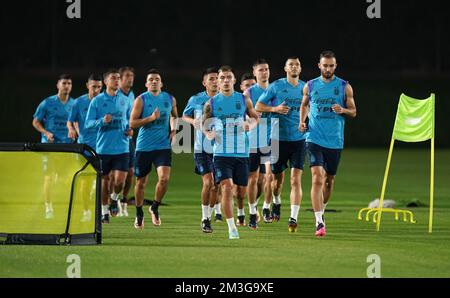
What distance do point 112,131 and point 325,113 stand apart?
399 cm

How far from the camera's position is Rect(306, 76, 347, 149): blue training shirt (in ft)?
53.6

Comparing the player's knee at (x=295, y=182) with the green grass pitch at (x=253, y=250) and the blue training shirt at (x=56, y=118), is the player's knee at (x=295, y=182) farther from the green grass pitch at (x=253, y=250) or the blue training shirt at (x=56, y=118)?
the blue training shirt at (x=56, y=118)

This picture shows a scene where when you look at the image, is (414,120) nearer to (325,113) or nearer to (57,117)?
(325,113)

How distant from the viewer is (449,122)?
1932 inches

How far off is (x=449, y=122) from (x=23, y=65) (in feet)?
68.3

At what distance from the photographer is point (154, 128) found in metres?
17.6

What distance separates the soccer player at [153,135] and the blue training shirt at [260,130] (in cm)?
136

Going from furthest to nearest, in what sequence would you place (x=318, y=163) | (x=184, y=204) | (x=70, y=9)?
(x=70, y=9)
(x=184, y=204)
(x=318, y=163)

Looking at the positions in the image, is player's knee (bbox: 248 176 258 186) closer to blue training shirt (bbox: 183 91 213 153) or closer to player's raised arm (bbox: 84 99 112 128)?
blue training shirt (bbox: 183 91 213 153)

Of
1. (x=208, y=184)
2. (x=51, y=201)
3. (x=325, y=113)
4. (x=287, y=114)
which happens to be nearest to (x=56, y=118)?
(x=51, y=201)

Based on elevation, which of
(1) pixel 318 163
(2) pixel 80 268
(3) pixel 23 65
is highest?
(3) pixel 23 65

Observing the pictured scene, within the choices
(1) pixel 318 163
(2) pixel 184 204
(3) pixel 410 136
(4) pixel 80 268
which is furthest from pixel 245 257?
(2) pixel 184 204

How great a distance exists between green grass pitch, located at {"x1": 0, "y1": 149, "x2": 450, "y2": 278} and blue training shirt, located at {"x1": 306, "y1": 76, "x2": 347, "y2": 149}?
1.28 meters

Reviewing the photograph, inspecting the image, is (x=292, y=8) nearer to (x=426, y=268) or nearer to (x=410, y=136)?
(x=410, y=136)
